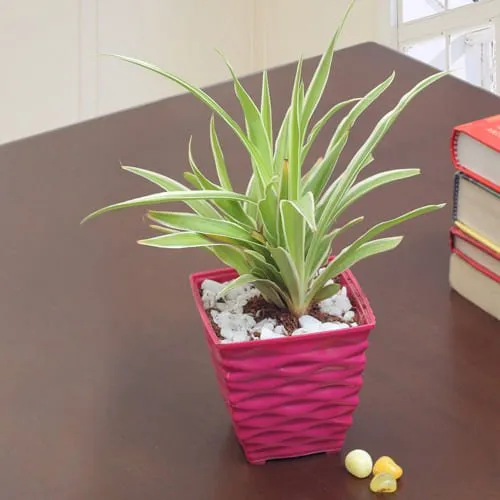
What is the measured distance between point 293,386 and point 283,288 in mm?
75

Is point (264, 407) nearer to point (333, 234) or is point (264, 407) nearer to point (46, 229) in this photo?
point (333, 234)

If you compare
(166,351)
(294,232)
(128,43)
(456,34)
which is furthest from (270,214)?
(128,43)

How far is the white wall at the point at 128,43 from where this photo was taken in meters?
2.90

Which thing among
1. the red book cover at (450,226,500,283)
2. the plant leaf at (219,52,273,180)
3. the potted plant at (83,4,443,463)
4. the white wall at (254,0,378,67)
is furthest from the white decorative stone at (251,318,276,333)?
the white wall at (254,0,378,67)

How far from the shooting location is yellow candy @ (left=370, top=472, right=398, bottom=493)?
2.57 feet

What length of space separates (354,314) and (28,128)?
2.33 meters

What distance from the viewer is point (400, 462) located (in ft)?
2.68

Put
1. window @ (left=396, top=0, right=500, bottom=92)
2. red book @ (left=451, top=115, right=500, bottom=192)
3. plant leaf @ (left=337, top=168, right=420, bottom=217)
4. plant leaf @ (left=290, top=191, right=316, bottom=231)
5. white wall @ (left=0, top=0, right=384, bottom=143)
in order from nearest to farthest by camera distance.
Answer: plant leaf @ (left=290, top=191, right=316, bottom=231), plant leaf @ (left=337, top=168, right=420, bottom=217), red book @ (left=451, top=115, right=500, bottom=192), window @ (left=396, top=0, right=500, bottom=92), white wall @ (left=0, top=0, right=384, bottom=143)

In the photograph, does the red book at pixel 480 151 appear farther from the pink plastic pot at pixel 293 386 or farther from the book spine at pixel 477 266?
the pink plastic pot at pixel 293 386

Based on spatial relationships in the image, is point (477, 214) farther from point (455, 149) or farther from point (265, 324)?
point (265, 324)

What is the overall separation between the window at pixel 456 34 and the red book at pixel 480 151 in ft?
5.60

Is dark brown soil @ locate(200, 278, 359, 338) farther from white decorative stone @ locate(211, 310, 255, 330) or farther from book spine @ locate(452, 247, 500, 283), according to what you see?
book spine @ locate(452, 247, 500, 283)

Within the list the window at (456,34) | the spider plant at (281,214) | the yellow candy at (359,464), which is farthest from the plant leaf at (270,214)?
the window at (456,34)

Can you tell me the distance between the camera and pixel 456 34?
274 centimetres
